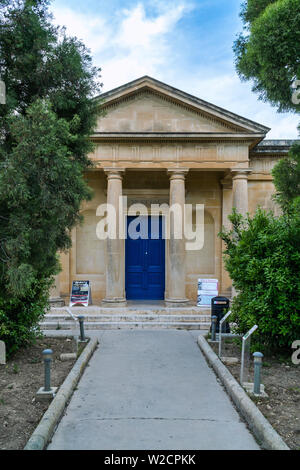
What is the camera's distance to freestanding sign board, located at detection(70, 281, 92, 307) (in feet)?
40.7

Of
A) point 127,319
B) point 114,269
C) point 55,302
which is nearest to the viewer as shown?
point 127,319

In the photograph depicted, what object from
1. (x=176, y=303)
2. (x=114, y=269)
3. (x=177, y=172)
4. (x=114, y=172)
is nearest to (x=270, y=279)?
(x=176, y=303)

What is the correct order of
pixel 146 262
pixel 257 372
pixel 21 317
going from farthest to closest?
1. pixel 146 262
2. pixel 21 317
3. pixel 257 372

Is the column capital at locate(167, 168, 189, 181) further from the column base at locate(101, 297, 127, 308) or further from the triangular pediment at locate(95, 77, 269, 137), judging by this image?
the column base at locate(101, 297, 127, 308)

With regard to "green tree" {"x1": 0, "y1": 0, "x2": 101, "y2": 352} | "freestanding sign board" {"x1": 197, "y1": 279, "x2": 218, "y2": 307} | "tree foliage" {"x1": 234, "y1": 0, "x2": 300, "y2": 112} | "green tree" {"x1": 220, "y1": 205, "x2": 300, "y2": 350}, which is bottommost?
"freestanding sign board" {"x1": 197, "y1": 279, "x2": 218, "y2": 307}

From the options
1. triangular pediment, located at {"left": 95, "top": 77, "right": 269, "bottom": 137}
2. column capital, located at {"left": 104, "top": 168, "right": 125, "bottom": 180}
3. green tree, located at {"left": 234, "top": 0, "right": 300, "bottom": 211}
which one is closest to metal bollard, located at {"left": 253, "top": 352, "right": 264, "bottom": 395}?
green tree, located at {"left": 234, "top": 0, "right": 300, "bottom": 211}

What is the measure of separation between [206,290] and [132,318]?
301cm

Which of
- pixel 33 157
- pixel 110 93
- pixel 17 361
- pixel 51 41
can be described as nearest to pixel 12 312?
pixel 17 361

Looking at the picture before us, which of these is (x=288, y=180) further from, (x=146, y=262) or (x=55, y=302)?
(x=55, y=302)

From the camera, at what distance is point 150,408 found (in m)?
4.88

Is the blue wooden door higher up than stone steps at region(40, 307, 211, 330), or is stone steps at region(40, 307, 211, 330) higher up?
the blue wooden door

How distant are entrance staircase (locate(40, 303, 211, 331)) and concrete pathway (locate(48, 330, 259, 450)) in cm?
263

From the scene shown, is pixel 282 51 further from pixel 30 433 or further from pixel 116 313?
pixel 116 313
